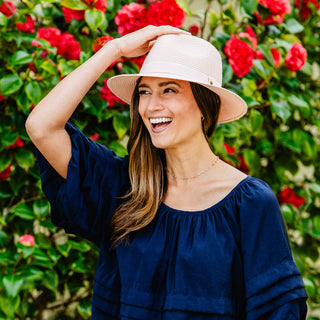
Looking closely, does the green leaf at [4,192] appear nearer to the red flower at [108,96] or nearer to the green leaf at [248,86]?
the red flower at [108,96]

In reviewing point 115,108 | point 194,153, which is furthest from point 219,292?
point 115,108

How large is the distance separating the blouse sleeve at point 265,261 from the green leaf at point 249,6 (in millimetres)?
1140

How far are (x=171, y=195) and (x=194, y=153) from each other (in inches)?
6.5

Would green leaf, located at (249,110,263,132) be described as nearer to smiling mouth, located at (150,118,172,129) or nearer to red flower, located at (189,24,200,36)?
red flower, located at (189,24,200,36)

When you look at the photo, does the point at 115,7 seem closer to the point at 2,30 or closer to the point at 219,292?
the point at 2,30

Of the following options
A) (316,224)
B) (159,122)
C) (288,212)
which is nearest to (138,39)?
(159,122)

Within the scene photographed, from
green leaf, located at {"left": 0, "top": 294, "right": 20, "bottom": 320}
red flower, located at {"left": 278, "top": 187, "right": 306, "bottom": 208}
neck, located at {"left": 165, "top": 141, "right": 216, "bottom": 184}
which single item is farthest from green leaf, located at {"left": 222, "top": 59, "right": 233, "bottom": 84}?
green leaf, located at {"left": 0, "top": 294, "right": 20, "bottom": 320}

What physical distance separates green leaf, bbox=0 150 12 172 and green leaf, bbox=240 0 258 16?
1.29 meters

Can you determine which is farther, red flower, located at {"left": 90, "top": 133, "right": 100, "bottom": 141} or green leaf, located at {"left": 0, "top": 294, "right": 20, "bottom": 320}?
red flower, located at {"left": 90, "top": 133, "right": 100, "bottom": 141}

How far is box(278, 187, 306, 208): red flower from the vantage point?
2543mm

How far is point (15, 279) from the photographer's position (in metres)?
1.79

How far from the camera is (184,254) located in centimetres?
137

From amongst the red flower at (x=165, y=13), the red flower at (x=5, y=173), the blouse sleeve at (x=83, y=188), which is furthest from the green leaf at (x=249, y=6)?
the red flower at (x=5, y=173)

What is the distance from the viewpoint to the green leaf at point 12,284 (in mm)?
1753
